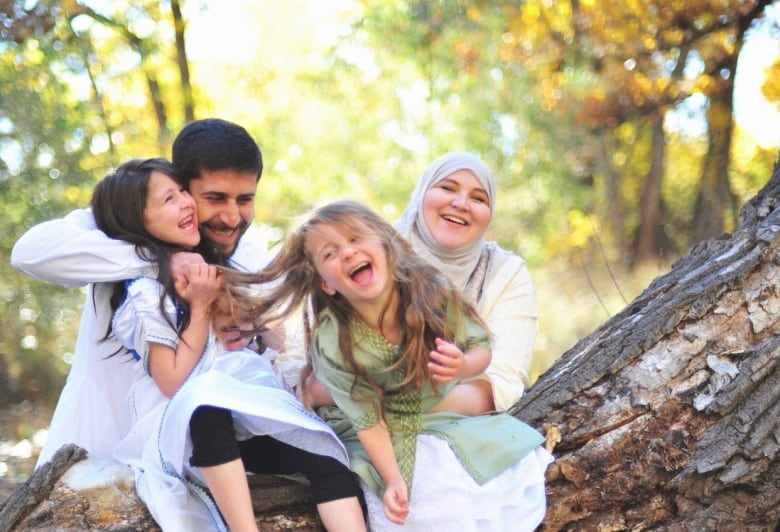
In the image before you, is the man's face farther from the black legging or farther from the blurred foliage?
the blurred foliage

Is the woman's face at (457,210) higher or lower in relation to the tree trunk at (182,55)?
lower

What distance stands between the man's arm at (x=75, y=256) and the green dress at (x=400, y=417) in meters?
0.54

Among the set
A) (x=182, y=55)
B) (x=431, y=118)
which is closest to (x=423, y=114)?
(x=431, y=118)

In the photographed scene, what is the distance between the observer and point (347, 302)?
244 centimetres

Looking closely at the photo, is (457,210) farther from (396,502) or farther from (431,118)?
(431,118)

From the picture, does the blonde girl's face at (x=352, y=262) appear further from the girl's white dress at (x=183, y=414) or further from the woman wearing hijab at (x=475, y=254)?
the woman wearing hijab at (x=475, y=254)

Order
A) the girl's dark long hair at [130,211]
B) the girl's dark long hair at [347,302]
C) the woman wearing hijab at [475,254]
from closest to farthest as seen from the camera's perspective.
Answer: the girl's dark long hair at [347,302]
the girl's dark long hair at [130,211]
the woman wearing hijab at [475,254]

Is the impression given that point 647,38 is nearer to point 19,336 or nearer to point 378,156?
point 378,156

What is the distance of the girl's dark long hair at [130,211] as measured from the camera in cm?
249

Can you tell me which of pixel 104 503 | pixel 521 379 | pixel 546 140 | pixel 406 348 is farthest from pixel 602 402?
pixel 546 140

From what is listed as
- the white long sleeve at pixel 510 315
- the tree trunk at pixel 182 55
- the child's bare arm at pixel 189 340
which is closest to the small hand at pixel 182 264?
the child's bare arm at pixel 189 340

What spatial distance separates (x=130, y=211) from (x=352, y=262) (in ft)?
2.13

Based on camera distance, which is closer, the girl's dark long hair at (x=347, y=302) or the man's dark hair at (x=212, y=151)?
the girl's dark long hair at (x=347, y=302)

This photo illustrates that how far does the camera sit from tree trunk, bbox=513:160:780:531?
8.29 feet
